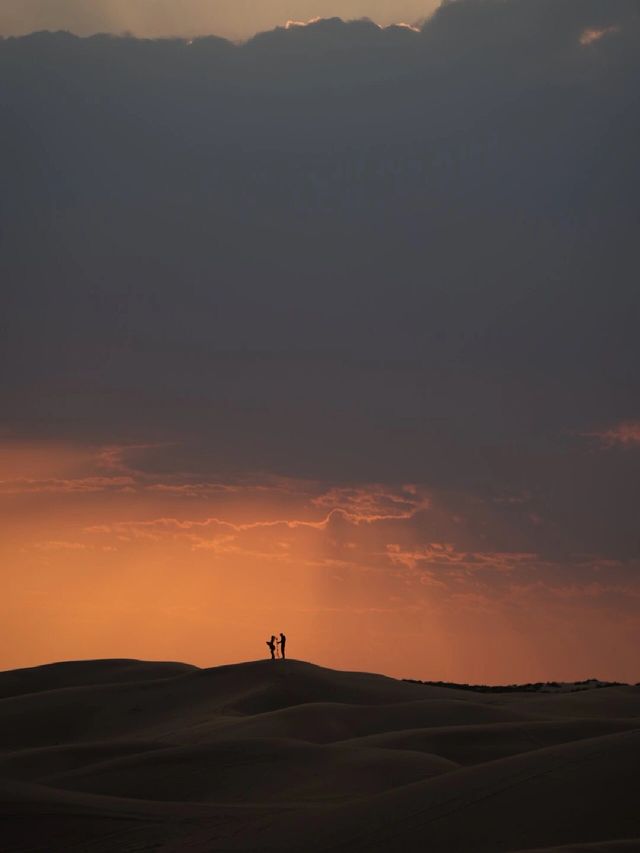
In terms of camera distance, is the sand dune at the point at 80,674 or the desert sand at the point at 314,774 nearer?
the desert sand at the point at 314,774

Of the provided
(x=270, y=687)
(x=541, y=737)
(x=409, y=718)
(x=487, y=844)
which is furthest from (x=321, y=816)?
(x=270, y=687)

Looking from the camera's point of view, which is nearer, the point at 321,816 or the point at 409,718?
the point at 321,816

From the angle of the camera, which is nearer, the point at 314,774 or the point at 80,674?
the point at 314,774

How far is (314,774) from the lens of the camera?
59.4 feet

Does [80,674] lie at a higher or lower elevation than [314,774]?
higher

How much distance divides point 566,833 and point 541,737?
9.52m

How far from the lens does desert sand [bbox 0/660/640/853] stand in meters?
12.5

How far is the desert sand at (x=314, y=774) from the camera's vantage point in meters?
12.5

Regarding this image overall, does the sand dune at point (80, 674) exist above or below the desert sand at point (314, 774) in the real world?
above

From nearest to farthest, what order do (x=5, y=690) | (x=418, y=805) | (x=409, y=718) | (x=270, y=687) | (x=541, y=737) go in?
(x=418, y=805), (x=541, y=737), (x=409, y=718), (x=270, y=687), (x=5, y=690)

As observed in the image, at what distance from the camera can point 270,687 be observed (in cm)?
3297

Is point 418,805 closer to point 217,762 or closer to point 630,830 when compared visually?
point 630,830

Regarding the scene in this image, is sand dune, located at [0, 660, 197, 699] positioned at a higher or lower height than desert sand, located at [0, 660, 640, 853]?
higher

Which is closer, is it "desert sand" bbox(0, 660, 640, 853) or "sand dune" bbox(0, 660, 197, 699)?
"desert sand" bbox(0, 660, 640, 853)
